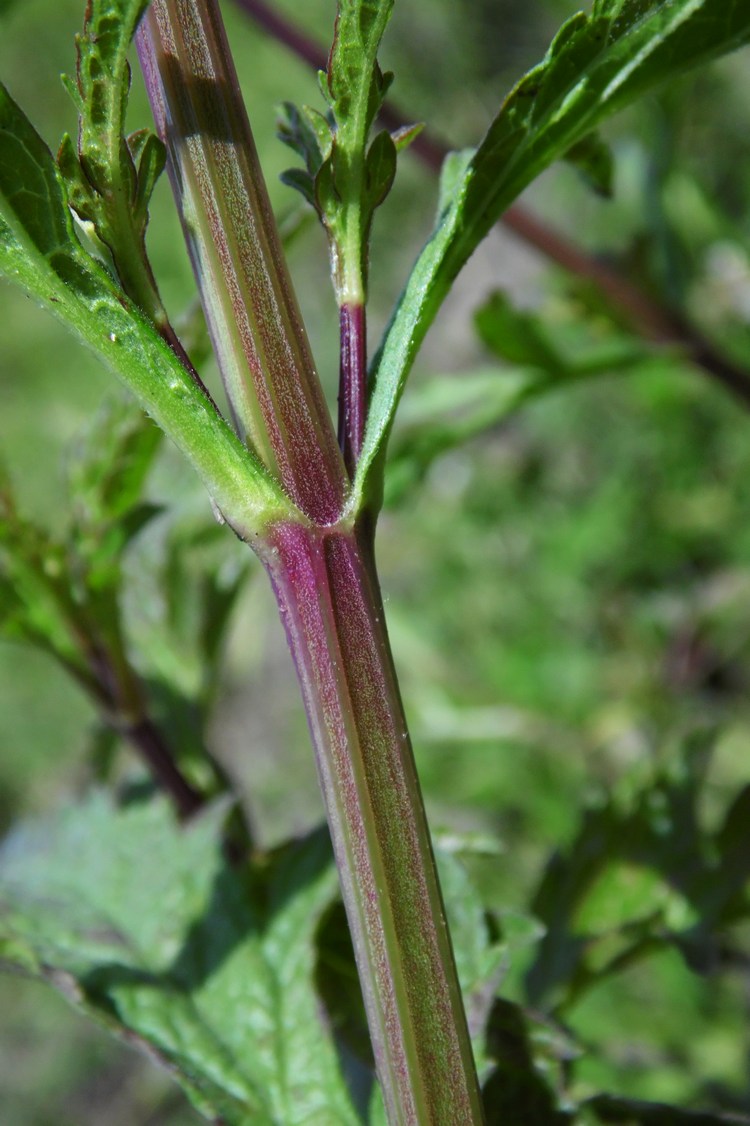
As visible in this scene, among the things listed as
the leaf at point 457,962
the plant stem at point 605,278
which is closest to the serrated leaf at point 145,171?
the leaf at point 457,962

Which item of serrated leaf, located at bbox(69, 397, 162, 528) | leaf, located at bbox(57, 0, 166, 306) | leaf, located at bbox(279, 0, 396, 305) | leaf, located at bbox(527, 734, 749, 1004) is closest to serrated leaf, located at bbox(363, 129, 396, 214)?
leaf, located at bbox(279, 0, 396, 305)

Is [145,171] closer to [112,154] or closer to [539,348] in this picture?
[112,154]

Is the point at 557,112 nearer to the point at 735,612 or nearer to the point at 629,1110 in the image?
the point at 629,1110

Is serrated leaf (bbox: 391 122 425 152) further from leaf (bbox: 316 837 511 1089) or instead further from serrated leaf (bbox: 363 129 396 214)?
leaf (bbox: 316 837 511 1089)

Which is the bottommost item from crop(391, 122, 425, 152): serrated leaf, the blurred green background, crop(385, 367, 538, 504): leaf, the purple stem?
the blurred green background

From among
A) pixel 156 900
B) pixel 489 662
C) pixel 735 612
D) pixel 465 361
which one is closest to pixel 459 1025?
pixel 156 900

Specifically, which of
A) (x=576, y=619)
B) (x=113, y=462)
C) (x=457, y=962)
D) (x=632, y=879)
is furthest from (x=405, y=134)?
(x=576, y=619)

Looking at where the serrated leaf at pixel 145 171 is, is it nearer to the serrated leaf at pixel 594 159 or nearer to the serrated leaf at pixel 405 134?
the serrated leaf at pixel 405 134
